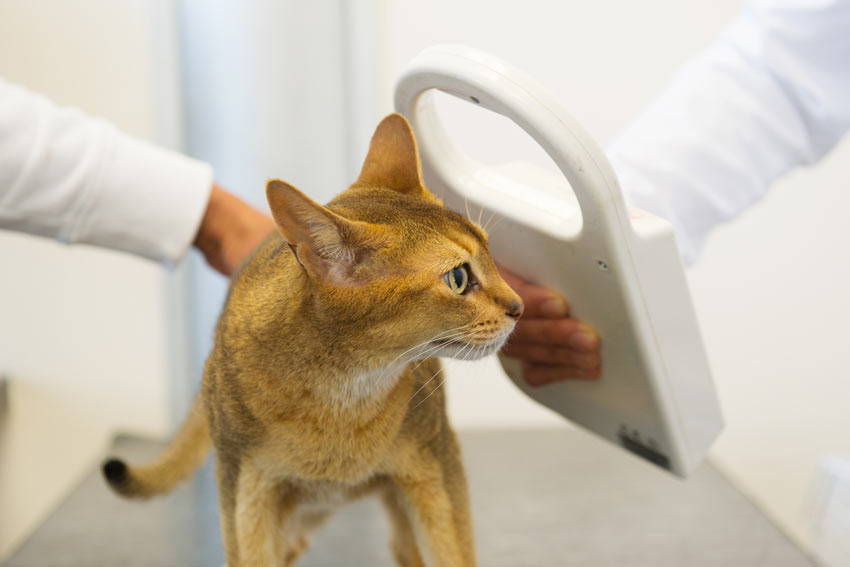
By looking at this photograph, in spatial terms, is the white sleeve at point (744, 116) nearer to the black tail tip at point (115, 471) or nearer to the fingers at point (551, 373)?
the fingers at point (551, 373)

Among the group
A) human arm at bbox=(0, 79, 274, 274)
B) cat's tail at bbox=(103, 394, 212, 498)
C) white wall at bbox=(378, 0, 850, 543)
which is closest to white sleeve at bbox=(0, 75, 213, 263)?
human arm at bbox=(0, 79, 274, 274)

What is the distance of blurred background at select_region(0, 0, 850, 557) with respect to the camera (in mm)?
1082

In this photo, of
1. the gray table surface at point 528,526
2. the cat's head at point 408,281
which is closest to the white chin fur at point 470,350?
the cat's head at point 408,281

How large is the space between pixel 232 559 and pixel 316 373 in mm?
155

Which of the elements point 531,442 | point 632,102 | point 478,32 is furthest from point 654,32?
point 531,442

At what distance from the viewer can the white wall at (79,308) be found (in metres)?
1.25

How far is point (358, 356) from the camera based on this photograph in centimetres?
54

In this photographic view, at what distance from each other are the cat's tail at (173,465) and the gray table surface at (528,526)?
0.10 meters

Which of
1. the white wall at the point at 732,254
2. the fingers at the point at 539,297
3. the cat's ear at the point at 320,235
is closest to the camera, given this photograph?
the cat's ear at the point at 320,235

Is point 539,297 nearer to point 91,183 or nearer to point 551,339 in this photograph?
point 551,339

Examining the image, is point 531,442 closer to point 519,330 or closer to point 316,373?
point 519,330

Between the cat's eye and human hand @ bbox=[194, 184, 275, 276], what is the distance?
369 millimetres

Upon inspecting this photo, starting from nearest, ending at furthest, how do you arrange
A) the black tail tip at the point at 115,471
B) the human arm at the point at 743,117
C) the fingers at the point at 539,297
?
1. the fingers at the point at 539,297
2. the black tail tip at the point at 115,471
3. the human arm at the point at 743,117

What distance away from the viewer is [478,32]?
3.97 feet
